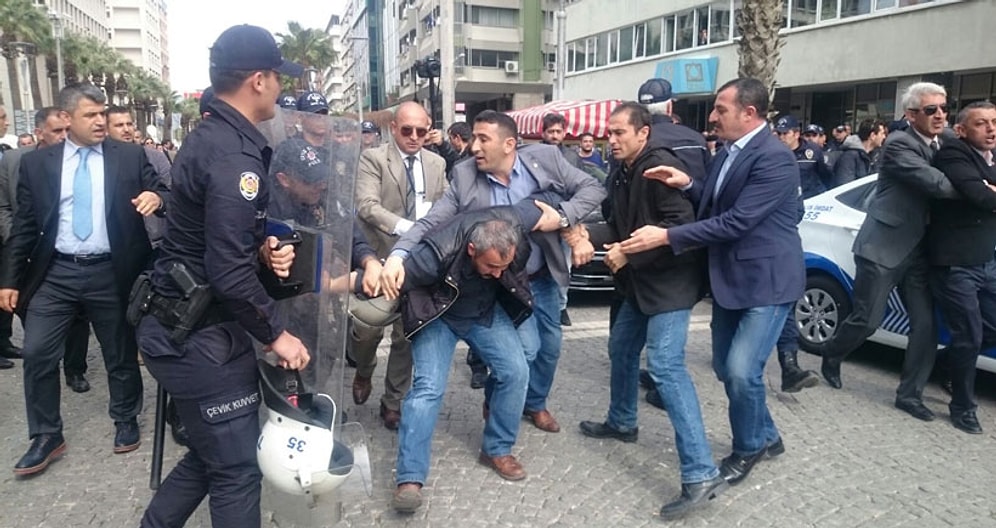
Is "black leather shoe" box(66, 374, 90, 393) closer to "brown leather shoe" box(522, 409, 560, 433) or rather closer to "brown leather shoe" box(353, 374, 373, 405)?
"brown leather shoe" box(353, 374, 373, 405)

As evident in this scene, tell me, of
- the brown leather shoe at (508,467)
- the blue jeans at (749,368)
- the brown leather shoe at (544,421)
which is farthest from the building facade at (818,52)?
the brown leather shoe at (508,467)

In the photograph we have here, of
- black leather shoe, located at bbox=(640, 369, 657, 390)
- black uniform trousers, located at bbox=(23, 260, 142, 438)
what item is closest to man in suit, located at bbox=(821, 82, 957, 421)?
black leather shoe, located at bbox=(640, 369, 657, 390)

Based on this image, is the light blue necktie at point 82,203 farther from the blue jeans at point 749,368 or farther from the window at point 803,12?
the window at point 803,12

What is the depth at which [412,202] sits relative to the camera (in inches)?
192

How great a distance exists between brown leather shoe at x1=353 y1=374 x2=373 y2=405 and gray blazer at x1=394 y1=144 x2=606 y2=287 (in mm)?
1422

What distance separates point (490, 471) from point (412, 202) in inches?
72.6

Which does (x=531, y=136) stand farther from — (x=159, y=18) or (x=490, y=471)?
(x=159, y=18)

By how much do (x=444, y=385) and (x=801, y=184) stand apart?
618 cm

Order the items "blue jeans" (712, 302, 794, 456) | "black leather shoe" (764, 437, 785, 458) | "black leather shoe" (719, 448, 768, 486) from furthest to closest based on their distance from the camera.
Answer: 1. "black leather shoe" (764, 437, 785, 458)
2. "black leather shoe" (719, 448, 768, 486)
3. "blue jeans" (712, 302, 794, 456)

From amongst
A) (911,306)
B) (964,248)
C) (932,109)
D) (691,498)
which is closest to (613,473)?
(691,498)

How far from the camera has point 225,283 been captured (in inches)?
92.9

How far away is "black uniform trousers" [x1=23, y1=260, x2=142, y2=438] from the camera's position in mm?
3846

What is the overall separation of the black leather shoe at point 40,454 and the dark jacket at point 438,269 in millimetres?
2113

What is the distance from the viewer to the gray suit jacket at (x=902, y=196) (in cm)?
435
